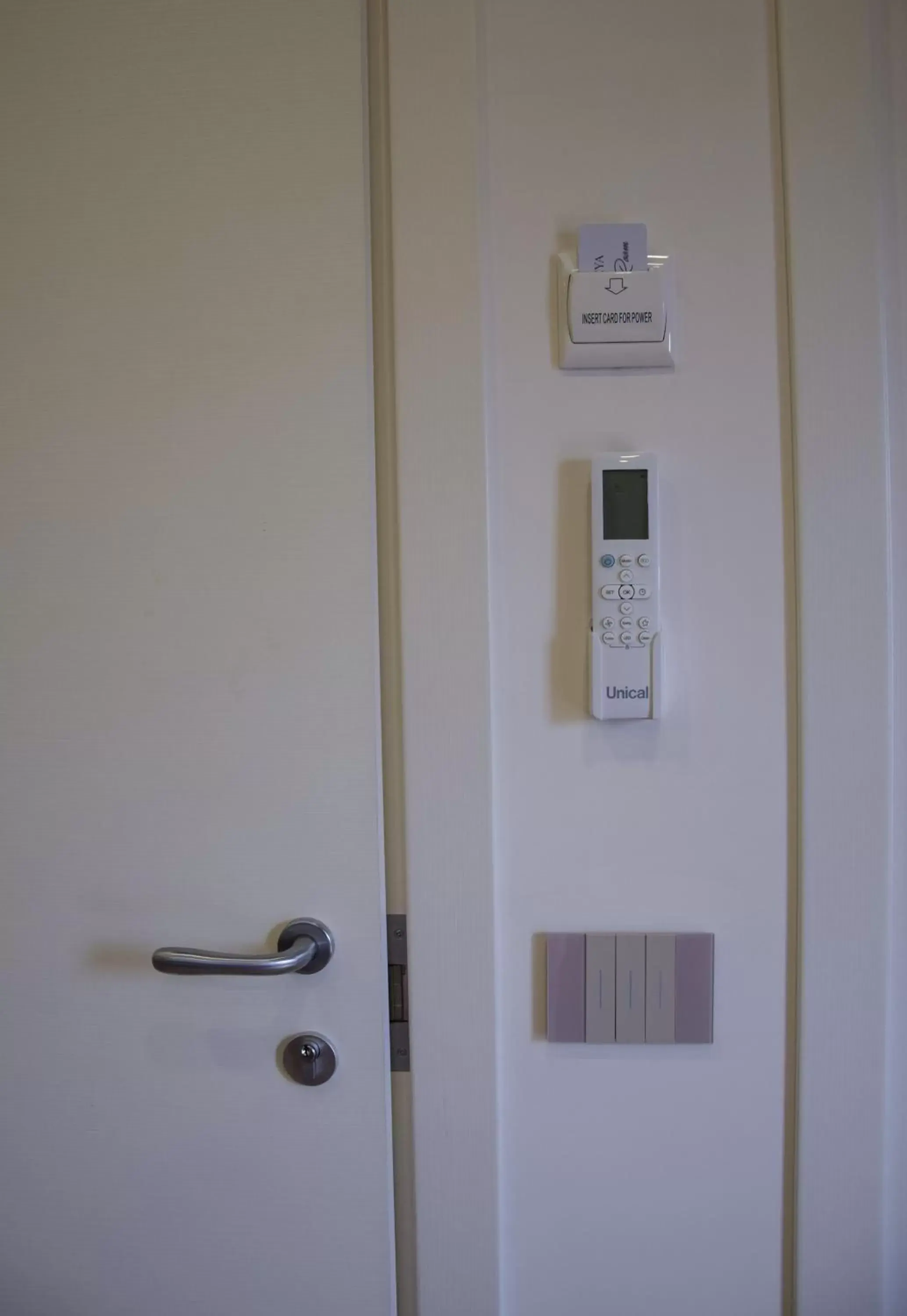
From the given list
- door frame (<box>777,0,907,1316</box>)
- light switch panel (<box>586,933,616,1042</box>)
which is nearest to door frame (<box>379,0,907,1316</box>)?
door frame (<box>777,0,907,1316</box>)

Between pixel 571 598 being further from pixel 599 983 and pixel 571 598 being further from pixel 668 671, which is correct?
pixel 599 983

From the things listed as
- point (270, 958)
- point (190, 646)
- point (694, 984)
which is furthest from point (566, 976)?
point (190, 646)

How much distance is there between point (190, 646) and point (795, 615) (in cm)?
65

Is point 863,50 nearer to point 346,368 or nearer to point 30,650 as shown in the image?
point 346,368

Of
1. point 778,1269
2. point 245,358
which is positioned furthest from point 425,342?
point 778,1269

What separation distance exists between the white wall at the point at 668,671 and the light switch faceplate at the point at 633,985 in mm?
18

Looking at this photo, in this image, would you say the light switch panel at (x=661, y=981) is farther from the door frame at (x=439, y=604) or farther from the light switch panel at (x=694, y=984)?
the door frame at (x=439, y=604)

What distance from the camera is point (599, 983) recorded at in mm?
757

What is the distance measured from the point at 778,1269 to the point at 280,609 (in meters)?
0.90

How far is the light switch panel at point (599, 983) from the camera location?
29.8 inches

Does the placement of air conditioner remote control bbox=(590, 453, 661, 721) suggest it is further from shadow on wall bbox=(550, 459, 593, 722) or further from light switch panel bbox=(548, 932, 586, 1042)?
light switch panel bbox=(548, 932, 586, 1042)

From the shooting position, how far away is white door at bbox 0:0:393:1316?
75 centimetres

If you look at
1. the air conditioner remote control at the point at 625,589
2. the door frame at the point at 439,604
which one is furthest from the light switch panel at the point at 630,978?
the air conditioner remote control at the point at 625,589

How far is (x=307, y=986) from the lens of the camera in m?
0.77
